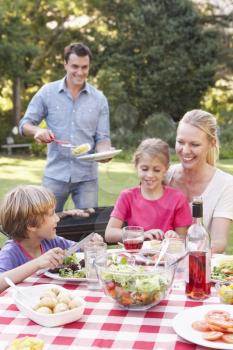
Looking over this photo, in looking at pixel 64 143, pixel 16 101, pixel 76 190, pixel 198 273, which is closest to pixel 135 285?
pixel 198 273

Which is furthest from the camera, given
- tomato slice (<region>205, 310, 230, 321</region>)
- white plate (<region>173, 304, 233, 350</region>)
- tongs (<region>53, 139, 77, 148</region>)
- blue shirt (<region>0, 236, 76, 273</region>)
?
tongs (<region>53, 139, 77, 148</region>)

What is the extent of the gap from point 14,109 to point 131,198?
47.9 ft

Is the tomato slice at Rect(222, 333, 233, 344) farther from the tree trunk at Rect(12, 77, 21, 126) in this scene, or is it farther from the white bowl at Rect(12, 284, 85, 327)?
the tree trunk at Rect(12, 77, 21, 126)

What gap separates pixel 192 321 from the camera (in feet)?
5.71

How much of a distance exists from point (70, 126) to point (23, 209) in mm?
2239

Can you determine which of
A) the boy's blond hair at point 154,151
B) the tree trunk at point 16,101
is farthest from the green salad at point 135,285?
the tree trunk at point 16,101

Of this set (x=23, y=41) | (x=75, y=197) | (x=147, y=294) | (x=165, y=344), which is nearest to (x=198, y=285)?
(x=147, y=294)

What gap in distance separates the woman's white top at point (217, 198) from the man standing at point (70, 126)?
1595 mm

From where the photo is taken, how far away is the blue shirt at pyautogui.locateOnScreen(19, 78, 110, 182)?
4.54 m

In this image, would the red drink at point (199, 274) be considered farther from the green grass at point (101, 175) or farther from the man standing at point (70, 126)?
the green grass at point (101, 175)

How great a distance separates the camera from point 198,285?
1960mm

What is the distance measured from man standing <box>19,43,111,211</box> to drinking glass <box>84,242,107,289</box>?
2321 millimetres

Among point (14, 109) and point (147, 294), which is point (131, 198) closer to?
point (147, 294)

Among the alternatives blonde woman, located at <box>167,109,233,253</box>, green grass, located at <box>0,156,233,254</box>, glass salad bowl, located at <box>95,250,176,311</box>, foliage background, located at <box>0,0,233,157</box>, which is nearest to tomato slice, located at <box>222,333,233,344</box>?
glass salad bowl, located at <box>95,250,176,311</box>
